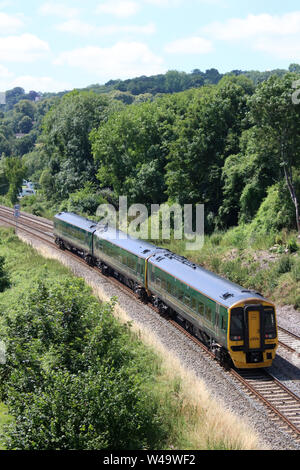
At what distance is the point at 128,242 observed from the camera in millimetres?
28812

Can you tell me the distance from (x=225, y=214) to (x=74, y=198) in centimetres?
2487

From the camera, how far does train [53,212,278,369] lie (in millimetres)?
16969

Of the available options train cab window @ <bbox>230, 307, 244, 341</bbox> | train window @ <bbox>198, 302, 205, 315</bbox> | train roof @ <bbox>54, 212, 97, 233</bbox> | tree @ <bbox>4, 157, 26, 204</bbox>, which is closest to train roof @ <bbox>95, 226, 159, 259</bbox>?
train roof @ <bbox>54, 212, 97, 233</bbox>

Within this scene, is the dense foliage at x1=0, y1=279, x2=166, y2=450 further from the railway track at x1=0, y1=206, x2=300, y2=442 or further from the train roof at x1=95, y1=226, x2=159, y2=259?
the train roof at x1=95, y1=226, x2=159, y2=259

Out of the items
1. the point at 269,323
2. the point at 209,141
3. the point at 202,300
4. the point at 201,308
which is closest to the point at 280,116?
the point at 209,141

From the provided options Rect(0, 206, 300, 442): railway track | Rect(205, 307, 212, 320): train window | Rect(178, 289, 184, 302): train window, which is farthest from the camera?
Rect(178, 289, 184, 302): train window

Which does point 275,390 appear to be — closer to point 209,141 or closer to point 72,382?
point 72,382

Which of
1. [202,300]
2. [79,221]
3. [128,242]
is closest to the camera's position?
[202,300]

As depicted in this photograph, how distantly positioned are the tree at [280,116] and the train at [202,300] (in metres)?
9.78

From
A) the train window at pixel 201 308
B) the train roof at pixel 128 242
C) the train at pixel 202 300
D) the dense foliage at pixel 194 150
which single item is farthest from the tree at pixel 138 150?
the train window at pixel 201 308

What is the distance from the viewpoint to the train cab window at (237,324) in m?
16.8

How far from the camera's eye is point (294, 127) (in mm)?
28422

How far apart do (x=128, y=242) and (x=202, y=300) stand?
34.8ft
